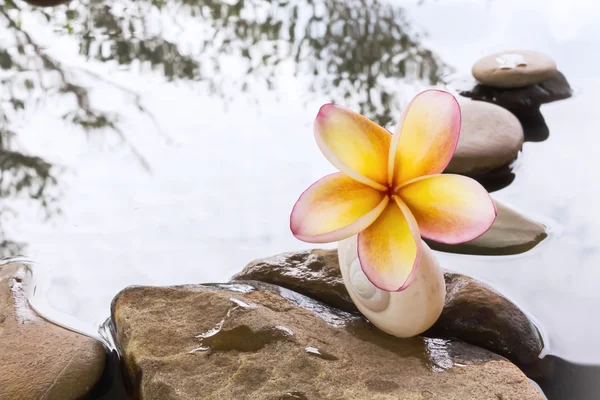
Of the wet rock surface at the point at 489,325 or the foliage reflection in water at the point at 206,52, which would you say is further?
the foliage reflection in water at the point at 206,52

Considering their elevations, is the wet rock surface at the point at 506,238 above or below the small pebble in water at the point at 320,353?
above

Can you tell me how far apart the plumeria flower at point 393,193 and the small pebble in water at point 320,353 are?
0.47 ft

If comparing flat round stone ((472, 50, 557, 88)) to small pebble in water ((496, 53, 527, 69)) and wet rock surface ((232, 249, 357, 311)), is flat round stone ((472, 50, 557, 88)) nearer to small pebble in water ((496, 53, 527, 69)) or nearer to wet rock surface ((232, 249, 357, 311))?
small pebble in water ((496, 53, 527, 69))

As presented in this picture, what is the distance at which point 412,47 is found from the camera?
5.68ft

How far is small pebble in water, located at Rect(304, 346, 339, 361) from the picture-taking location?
83cm

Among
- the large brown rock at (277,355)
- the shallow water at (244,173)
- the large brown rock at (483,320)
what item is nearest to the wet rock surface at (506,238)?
the shallow water at (244,173)

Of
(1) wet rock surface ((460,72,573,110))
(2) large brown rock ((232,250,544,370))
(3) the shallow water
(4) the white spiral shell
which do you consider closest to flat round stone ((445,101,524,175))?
(3) the shallow water

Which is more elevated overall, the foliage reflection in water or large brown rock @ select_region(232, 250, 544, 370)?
the foliage reflection in water

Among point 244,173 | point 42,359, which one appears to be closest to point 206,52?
point 244,173

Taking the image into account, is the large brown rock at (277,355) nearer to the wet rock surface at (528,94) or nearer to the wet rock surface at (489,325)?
the wet rock surface at (489,325)

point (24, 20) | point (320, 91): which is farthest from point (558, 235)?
point (24, 20)

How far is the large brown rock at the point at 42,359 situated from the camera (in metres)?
0.83

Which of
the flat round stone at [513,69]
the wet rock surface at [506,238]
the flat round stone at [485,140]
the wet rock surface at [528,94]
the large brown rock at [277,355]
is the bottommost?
the large brown rock at [277,355]

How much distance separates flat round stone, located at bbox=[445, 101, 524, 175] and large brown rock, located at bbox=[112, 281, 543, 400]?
1.69 ft
